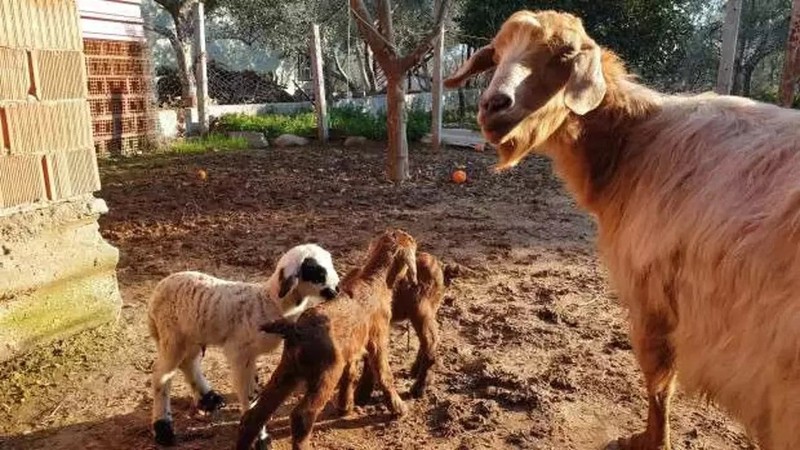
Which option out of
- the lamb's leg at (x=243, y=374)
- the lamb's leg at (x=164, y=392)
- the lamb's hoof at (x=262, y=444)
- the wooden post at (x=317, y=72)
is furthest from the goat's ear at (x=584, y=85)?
the wooden post at (x=317, y=72)

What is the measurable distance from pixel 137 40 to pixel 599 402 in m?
11.7

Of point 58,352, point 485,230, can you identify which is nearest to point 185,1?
point 485,230

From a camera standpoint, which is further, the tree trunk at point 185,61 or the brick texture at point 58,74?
the tree trunk at point 185,61

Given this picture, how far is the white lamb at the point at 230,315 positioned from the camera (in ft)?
10.4

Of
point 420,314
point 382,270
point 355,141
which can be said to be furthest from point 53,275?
point 355,141

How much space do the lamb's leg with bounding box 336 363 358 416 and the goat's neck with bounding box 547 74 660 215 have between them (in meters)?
1.51

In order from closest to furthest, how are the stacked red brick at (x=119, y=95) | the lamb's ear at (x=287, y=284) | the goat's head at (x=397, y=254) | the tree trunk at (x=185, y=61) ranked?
the lamb's ear at (x=287, y=284) < the goat's head at (x=397, y=254) < the stacked red brick at (x=119, y=95) < the tree trunk at (x=185, y=61)

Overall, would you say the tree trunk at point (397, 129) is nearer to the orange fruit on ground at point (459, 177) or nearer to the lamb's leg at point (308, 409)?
the orange fruit on ground at point (459, 177)

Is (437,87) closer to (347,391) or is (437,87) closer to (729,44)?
(729,44)

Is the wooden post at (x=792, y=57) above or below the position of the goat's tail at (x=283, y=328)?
above

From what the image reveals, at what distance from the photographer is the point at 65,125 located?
418 cm

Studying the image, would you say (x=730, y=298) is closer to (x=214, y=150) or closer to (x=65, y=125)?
(x=65, y=125)

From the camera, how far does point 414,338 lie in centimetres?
450

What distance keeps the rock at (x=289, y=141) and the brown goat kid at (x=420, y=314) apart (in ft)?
32.4
